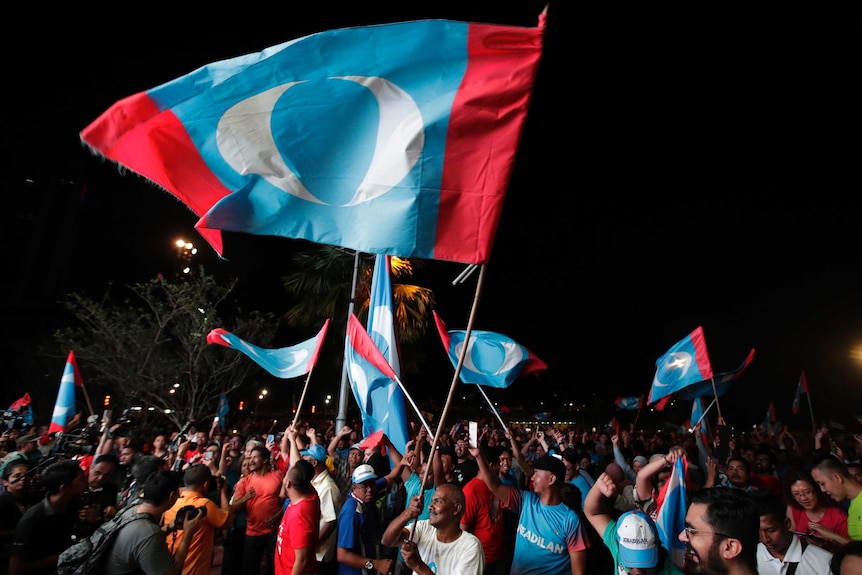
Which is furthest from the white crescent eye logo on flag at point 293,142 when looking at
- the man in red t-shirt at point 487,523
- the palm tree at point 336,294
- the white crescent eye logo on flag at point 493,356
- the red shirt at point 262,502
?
the palm tree at point 336,294

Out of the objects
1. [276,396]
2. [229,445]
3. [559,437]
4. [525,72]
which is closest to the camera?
[525,72]

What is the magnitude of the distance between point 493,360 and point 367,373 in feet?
12.7

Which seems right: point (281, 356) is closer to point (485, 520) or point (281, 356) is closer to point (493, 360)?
point (493, 360)

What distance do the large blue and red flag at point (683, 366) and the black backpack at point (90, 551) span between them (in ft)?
33.4

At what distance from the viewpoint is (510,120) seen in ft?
13.4

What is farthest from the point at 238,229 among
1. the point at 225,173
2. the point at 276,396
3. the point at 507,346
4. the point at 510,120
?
the point at 276,396

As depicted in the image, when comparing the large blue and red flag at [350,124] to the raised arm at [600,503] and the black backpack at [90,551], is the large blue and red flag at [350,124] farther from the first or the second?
the black backpack at [90,551]

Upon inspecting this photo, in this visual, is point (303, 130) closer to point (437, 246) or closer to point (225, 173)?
point (225, 173)

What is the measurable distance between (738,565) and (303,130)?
407cm

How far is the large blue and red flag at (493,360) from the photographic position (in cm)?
966

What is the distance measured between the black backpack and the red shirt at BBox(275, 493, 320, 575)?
1.37m

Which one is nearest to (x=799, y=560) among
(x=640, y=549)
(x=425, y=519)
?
(x=640, y=549)

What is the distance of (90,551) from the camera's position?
3.64 metres

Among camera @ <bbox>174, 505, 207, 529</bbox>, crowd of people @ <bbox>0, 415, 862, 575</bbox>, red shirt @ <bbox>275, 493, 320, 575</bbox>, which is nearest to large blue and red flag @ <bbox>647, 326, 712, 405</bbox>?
crowd of people @ <bbox>0, 415, 862, 575</bbox>
